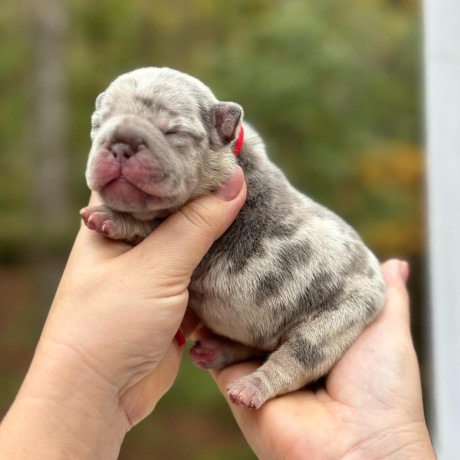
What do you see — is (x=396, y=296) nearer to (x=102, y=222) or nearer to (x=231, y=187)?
(x=231, y=187)

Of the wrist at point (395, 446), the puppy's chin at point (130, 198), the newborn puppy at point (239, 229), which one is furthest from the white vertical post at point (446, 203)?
the puppy's chin at point (130, 198)

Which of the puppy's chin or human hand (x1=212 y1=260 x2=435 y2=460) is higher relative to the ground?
the puppy's chin

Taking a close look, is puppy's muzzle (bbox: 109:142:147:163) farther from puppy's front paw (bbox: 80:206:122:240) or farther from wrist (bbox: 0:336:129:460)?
wrist (bbox: 0:336:129:460)

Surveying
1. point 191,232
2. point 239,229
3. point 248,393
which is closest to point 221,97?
point 239,229

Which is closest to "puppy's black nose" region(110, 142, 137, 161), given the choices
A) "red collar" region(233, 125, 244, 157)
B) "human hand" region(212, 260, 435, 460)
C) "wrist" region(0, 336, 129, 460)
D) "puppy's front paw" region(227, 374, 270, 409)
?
"red collar" region(233, 125, 244, 157)

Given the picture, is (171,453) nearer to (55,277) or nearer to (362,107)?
(55,277)

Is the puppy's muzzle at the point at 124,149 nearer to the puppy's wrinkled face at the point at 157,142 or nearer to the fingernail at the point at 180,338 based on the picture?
the puppy's wrinkled face at the point at 157,142
